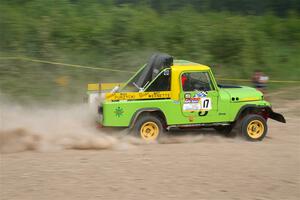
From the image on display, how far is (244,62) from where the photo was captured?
17.8 m

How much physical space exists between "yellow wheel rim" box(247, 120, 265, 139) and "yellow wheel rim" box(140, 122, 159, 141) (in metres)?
1.92

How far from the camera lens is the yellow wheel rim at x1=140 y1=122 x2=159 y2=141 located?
971 centimetres

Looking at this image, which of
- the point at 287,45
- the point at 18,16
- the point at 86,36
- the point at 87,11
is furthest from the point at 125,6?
the point at 287,45

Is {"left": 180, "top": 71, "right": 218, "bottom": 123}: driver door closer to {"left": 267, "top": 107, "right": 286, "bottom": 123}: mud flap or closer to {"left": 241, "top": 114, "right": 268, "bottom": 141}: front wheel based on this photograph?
{"left": 241, "top": 114, "right": 268, "bottom": 141}: front wheel

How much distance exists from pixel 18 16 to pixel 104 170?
1161 centimetres

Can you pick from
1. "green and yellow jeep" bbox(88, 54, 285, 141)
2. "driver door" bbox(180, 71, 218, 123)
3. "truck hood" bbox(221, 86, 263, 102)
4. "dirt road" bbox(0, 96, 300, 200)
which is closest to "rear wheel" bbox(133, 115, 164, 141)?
"green and yellow jeep" bbox(88, 54, 285, 141)

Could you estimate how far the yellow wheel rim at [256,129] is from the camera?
10156 mm

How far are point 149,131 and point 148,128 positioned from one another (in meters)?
0.07

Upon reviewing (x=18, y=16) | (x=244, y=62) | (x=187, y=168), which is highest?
(x=18, y=16)

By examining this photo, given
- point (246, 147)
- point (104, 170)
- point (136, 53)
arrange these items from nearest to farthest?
point (104, 170), point (246, 147), point (136, 53)

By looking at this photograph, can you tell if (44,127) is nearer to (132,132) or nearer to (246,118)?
(132,132)

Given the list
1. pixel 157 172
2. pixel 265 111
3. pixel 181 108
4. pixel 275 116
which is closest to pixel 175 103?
pixel 181 108

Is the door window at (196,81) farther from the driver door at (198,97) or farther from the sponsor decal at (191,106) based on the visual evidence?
the sponsor decal at (191,106)

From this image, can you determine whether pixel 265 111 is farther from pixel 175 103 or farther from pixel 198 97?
pixel 175 103
